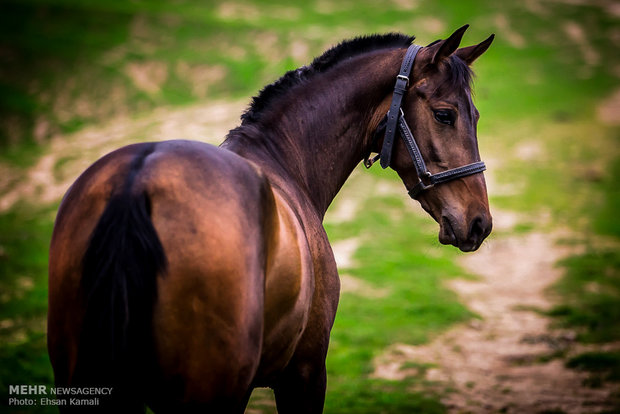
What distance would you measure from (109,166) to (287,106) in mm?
1702

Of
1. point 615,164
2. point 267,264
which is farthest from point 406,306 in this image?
point 615,164

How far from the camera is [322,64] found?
4117 mm

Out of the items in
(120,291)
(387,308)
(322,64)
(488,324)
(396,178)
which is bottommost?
(120,291)

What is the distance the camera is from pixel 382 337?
9.74 m

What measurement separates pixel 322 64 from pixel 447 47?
2.92ft

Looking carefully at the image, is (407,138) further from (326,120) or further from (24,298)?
(24,298)

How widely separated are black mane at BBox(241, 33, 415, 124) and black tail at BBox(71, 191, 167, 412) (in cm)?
170

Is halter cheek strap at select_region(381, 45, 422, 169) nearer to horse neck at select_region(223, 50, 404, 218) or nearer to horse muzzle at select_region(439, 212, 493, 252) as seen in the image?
horse neck at select_region(223, 50, 404, 218)

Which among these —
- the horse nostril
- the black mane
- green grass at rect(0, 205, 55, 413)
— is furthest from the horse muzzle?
Result: green grass at rect(0, 205, 55, 413)

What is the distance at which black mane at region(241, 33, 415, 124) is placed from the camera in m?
3.94

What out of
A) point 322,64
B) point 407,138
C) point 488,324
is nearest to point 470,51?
point 407,138

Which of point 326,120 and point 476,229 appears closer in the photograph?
point 476,229

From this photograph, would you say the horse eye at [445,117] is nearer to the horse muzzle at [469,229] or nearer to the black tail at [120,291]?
the horse muzzle at [469,229]

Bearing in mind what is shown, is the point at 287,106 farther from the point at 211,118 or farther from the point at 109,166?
the point at 211,118
